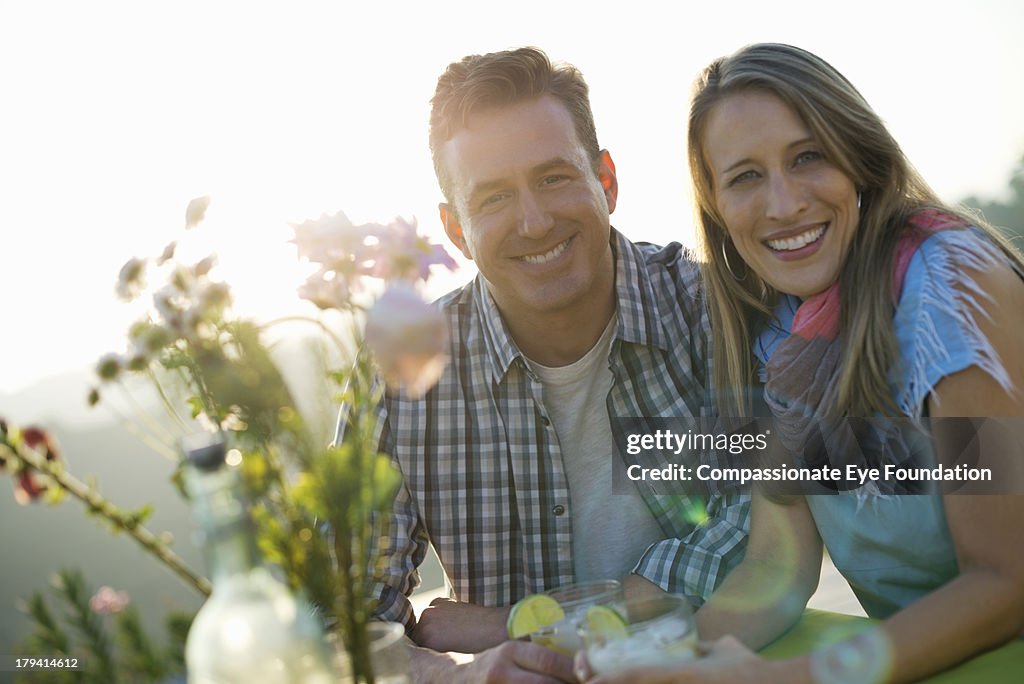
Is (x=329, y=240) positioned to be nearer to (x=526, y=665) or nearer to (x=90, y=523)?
(x=526, y=665)

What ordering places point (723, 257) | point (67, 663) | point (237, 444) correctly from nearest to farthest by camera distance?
1. point (237, 444)
2. point (67, 663)
3. point (723, 257)

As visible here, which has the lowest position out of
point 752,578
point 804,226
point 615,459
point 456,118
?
point 752,578

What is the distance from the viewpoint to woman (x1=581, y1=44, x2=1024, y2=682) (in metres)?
1.44

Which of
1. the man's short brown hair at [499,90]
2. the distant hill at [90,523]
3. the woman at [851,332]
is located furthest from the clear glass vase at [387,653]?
the distant hill at [90,523]

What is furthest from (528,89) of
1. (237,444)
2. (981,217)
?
(237,444)

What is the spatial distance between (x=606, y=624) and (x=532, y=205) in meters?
1.36

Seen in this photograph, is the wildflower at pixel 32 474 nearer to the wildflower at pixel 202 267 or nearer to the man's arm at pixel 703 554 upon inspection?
the wildflower at pixel 202 267

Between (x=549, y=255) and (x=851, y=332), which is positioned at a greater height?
(x=549, y=255)

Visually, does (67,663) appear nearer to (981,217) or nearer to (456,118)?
(456,118)

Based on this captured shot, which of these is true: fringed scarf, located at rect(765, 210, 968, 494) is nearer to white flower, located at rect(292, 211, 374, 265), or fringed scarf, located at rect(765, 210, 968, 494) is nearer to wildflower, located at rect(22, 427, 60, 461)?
white flower, located at rect(292, 211, 374, 265)

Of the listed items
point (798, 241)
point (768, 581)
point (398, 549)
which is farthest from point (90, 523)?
point (798, 241)

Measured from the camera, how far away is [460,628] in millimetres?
2025

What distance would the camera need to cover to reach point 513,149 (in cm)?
229

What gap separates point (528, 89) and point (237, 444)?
1.69 meters
